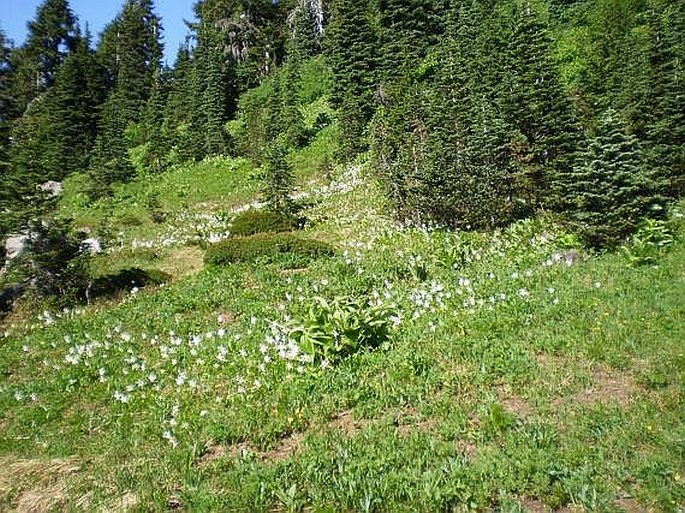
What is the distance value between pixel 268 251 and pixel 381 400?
9.77m

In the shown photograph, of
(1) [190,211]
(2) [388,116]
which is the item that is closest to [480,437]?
(2) [388,116]

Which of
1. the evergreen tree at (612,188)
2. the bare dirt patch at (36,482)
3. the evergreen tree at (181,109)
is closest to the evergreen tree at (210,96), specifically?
the evergreen tree at (181,109)

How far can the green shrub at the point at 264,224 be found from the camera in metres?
21.5

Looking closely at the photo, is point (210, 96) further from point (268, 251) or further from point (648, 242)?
point (648, 242)

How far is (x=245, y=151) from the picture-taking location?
3928 centimetres

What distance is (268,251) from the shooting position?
16.4m

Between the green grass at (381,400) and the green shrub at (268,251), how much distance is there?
2593 mm

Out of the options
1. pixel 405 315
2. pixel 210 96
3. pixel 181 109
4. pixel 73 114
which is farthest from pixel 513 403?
pixel 73 114

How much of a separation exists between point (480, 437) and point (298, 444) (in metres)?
2.25

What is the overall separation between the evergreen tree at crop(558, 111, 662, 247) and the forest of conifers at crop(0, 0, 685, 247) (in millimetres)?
47

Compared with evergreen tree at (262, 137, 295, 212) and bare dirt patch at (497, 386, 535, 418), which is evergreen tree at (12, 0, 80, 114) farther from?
bare dirt patch at (497, 386, 535, 418)

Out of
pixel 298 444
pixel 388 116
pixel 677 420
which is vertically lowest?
pixel 677 420

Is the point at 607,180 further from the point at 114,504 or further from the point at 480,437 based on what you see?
the point at 114,504

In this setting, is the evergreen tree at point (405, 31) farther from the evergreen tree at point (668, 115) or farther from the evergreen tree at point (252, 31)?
the evergreen tree at point (252, 31)
